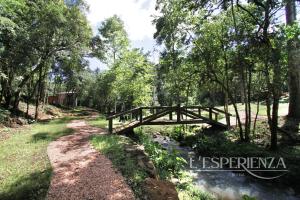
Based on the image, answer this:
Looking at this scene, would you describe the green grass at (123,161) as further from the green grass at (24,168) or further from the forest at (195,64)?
the green grass at (24,168)

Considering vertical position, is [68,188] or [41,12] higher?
[41,12]

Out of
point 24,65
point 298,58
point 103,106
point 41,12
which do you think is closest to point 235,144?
point 298,58

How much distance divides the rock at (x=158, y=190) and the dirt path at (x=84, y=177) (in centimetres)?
43

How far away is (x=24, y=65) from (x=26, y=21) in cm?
346

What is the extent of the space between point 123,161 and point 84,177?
166 cm

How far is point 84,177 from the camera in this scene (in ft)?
23.4

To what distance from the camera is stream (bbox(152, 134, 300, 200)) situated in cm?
829

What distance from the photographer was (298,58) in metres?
10.3

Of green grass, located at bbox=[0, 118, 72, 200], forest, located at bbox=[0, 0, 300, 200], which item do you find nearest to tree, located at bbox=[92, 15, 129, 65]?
forest, located at bbox=[0, 0, 300, 200]

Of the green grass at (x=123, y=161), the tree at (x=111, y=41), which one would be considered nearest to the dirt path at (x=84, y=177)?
the green grass at (x=123, y=161)

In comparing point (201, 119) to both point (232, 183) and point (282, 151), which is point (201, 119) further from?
point (232, 183)

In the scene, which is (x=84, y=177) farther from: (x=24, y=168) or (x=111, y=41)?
A: (x=111, y=41)

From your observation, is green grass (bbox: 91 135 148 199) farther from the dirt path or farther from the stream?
the stream

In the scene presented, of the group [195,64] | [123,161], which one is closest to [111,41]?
[195,64]
